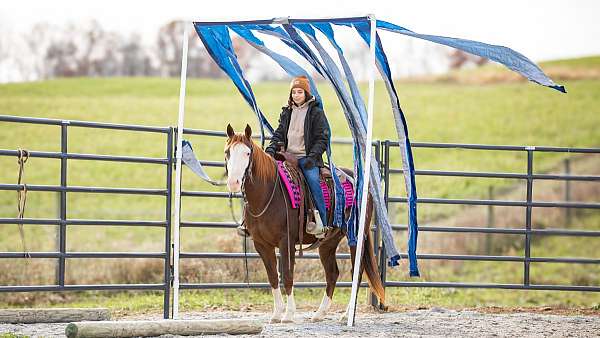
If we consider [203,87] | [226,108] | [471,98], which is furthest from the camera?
[203,87]

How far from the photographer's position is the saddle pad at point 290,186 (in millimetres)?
7766

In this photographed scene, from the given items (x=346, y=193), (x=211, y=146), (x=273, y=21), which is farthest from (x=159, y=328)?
(x=211, y=146)

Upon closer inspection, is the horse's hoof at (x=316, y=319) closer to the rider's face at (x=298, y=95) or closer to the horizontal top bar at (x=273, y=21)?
the rider's face at (x=298, y=95)

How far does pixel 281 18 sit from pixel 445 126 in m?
21.2

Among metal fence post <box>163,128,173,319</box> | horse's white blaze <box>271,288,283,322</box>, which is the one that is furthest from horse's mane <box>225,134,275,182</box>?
metal fence post <box>163,128,173,319</box>

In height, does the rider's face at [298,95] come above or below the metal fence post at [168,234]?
above

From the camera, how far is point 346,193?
829 cm

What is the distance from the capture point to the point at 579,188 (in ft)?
62.2

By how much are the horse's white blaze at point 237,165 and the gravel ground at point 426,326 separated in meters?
1.22

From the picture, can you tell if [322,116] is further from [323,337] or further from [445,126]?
[445,126]

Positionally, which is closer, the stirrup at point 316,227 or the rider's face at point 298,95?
the stirrup at point 316,227

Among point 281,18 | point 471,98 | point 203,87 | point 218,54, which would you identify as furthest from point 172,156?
point 203,87

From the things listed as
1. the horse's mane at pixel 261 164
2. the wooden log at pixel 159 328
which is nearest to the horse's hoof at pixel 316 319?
the wooden log at pixel 159 328

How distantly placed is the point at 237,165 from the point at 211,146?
18514 mm
